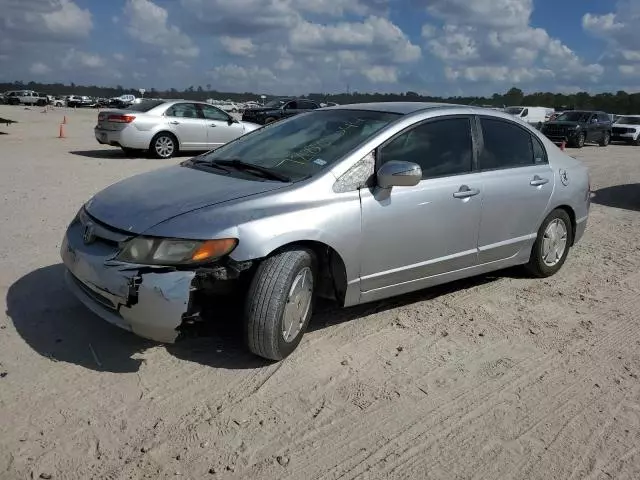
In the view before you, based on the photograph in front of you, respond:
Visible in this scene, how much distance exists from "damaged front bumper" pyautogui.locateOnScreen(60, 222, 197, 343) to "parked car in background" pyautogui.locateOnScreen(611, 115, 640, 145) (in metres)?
29.5

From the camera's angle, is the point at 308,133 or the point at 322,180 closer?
the point at 322,180

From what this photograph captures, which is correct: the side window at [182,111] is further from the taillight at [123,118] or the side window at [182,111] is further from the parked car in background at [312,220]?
the parked car in background at [312,220]

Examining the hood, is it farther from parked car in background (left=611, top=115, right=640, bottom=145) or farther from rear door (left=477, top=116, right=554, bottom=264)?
parked car in background (left=611, top=115, right=640, bottom=145)

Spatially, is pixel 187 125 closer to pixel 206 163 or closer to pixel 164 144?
pixel 164 144

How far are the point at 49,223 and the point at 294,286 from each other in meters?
4.26

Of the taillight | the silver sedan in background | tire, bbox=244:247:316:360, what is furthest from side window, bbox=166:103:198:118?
tire, bbox=244:247:316:360

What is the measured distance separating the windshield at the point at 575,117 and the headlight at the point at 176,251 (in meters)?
25.2

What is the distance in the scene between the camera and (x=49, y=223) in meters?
6.59

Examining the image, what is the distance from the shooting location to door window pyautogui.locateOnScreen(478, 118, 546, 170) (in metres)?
4.77

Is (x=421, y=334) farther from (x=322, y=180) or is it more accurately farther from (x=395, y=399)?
(x=322, y=180)

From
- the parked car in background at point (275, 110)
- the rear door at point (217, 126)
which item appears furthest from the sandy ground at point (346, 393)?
the parked car in background at point (275, 110)

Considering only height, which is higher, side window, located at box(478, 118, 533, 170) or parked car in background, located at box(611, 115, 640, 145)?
parked car in background, located at box(611, 115, 640, 145)

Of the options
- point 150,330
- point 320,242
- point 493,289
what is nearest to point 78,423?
point 150,330

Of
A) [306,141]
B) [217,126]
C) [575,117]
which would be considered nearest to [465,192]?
[306,141]
